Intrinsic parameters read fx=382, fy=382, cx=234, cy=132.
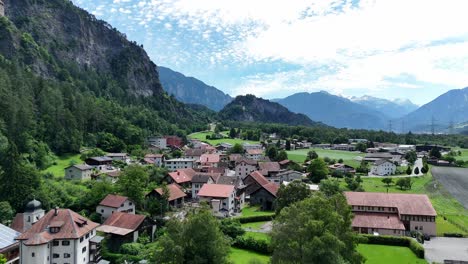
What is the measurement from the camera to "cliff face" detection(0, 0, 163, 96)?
141625 mm

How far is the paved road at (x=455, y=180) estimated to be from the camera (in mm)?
79825

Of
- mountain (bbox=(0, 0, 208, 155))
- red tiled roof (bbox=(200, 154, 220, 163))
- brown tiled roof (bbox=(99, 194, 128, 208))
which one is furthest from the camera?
red tiled roof (bbox=(200, 154, 220, 163))

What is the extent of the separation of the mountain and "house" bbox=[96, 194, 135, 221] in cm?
2548

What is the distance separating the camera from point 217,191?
62.7m

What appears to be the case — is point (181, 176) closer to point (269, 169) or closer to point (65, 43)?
point (269, 169)

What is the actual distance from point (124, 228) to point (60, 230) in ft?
26.9

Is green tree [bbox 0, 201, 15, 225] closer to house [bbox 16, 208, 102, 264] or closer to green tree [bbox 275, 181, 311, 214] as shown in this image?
house [bbox 16, 208, 102, 264]

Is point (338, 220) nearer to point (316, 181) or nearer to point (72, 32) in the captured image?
point (316, 181)

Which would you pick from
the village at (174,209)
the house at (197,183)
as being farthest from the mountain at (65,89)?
the house at (197,183)

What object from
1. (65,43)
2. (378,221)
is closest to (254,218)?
(378,221)

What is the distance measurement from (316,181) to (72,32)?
470 ft

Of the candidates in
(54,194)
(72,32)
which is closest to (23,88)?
(54,194)

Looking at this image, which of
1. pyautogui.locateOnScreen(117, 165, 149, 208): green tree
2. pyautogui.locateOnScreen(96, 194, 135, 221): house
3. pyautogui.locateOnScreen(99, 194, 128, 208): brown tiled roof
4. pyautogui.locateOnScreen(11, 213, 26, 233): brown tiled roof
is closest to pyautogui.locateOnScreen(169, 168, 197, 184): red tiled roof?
pyautogui.locateOnScreen(117, 165, 149, 208): green tree

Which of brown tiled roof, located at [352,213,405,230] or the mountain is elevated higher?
the mountain
